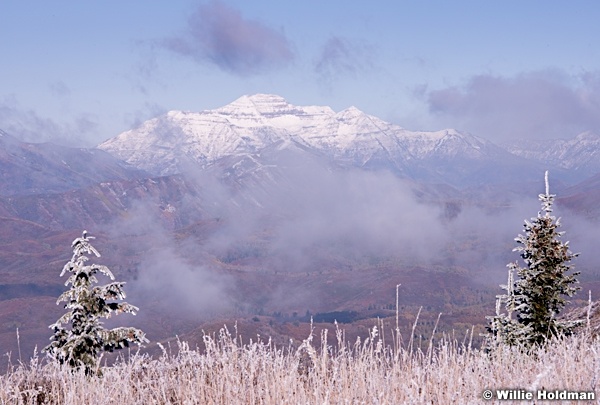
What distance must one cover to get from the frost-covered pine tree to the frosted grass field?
367 inches

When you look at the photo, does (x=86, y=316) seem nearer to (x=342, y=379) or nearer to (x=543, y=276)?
(x=342, y=379)

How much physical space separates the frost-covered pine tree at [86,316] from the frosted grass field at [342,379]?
30.6 ft

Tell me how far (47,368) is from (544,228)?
18.9 meters

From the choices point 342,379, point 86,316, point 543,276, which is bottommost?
point 342,379

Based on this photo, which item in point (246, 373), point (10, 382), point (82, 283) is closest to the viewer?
point (246, 373)

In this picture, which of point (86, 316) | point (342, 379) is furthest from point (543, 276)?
point (342, 379)

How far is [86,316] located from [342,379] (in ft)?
47.6

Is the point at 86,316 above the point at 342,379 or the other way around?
above

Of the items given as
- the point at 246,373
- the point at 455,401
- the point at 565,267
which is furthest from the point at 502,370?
the point at 565,267

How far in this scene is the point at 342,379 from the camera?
6.64 metres

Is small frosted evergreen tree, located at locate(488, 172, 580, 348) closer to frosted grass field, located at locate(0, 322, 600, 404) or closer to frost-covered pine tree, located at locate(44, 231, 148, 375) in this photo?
frost-covered pine tree, located at locate(44, 231, 148, 375)

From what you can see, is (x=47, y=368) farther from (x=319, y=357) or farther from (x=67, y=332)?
(x=67, y=332)

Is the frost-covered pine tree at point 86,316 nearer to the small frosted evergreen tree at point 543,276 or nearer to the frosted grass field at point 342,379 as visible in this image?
the frosted grass field at point 342,379

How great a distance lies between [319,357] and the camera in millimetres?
7723
